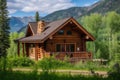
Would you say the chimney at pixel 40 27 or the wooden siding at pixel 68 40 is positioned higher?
the chimney at pixel 40 27

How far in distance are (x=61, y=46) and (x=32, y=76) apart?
29647 mm

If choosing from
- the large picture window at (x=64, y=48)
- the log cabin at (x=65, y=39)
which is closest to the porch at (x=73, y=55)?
the log cabin at (x=65, y=39)

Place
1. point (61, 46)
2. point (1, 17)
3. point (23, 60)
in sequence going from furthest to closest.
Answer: point (1, 17) → point (61, 46) → point (23, 60)

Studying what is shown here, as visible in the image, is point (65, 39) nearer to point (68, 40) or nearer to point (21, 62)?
point (68, 40)

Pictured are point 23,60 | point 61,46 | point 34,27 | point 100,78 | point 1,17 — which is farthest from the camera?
point 1,17

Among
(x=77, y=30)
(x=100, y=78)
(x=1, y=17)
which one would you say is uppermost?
(x=1, y=17)

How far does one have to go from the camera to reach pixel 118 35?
260 ft

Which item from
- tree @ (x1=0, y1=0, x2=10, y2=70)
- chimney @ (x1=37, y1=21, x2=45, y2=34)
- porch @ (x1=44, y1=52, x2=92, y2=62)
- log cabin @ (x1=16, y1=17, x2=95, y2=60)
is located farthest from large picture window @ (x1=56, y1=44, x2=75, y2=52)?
tree @ (x1=0, y1=0, x2=10, y2=70)

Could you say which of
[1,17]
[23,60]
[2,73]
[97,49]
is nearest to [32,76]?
[2,73]

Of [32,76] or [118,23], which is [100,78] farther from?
[118,23]

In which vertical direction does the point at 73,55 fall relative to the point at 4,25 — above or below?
below

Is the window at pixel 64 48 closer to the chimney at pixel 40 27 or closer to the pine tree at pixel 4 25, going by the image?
the chimney at pixel 40 27

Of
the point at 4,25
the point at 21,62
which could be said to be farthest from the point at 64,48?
the point at 4,25

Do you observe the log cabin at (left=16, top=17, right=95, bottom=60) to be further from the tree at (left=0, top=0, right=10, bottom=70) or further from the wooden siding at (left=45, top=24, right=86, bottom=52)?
the tree at (left=0, top=0, right=10, bottom=70)
